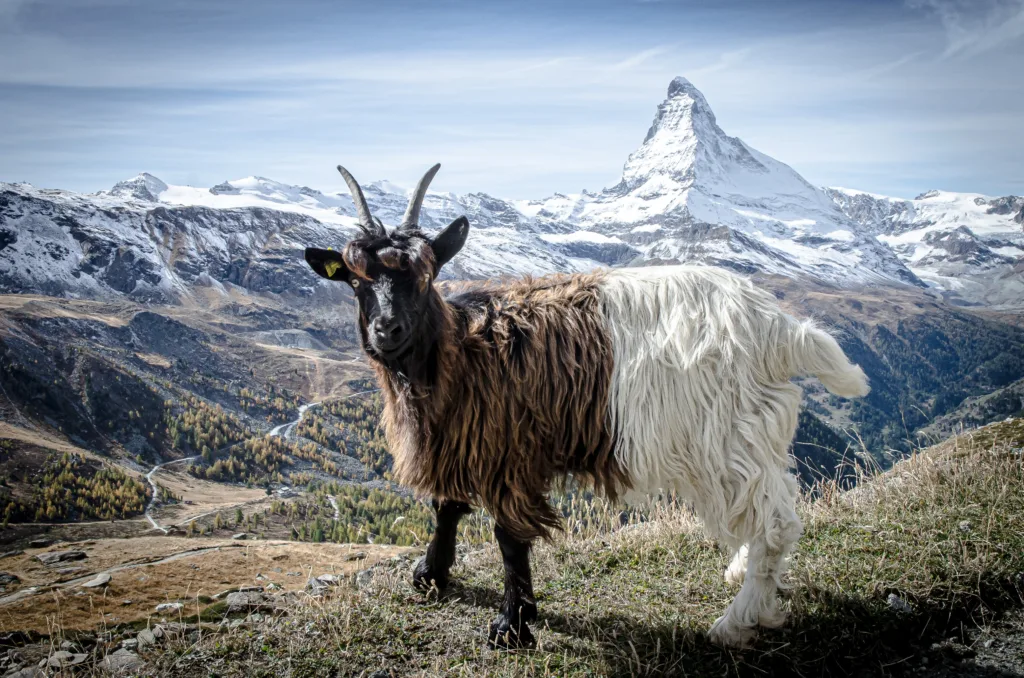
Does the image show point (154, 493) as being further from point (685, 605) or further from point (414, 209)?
point (685, 605)

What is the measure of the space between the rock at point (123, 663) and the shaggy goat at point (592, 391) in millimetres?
2335

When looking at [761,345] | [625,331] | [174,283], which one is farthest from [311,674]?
[174,283]

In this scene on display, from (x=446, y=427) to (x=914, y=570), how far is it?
3813 millimetres

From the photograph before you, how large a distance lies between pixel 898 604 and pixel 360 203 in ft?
17.3

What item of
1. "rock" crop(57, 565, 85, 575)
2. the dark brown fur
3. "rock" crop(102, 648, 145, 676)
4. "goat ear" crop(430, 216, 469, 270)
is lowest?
"rock" crop(57, 565, 85, 575)

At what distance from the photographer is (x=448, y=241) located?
494 cm

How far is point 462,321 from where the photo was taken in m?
5.09

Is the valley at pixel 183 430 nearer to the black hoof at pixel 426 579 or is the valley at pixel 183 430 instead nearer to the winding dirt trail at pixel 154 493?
the winding dirt trail at pixel 154 493

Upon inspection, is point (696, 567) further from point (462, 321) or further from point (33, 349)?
point (33, 349)

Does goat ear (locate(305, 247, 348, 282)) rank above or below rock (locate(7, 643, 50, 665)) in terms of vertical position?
above

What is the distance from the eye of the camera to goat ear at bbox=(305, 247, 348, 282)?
4852mm

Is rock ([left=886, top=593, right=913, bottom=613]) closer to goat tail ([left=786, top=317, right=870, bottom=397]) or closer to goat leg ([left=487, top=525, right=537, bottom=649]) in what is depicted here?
goat tail ([left=786, top=317, right=870, bottom=397])

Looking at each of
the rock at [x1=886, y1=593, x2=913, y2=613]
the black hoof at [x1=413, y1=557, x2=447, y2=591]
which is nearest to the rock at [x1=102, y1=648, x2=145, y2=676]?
the black hoof at [x1=413, y1=557, x2=447, y2=591]

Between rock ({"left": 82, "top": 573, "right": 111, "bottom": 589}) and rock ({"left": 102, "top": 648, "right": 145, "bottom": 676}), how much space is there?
1388 millimetres
